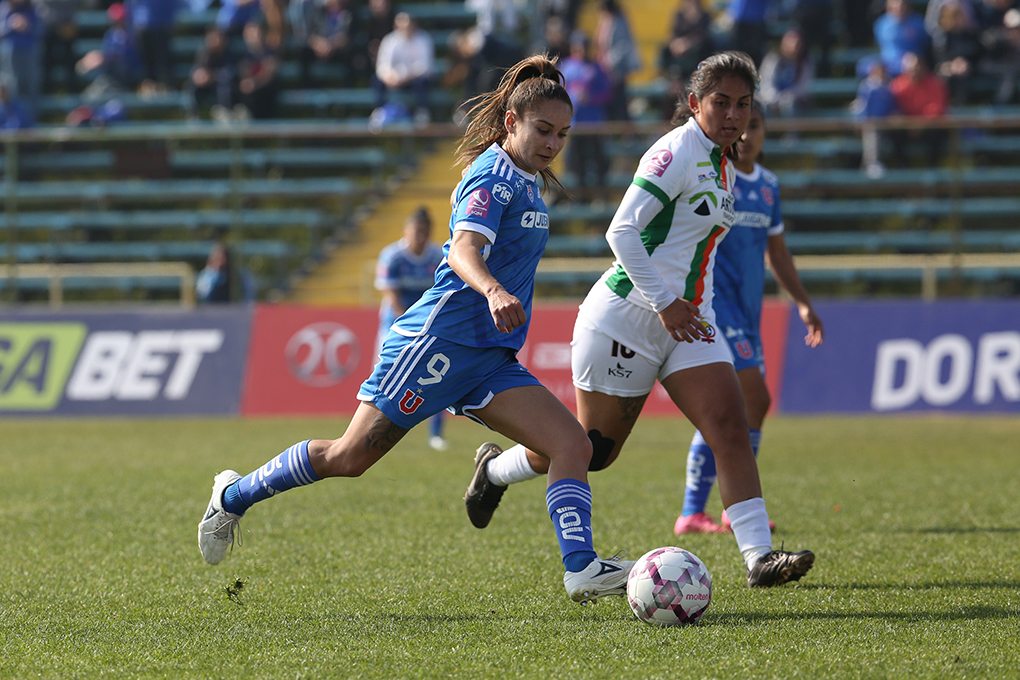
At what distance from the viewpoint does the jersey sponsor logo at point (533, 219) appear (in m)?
4.70

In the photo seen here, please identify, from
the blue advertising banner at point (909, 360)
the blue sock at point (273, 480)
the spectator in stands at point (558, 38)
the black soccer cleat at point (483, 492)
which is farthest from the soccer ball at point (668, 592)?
the spectator in stands at point (558, 38)

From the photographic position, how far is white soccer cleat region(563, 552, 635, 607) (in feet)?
14.6

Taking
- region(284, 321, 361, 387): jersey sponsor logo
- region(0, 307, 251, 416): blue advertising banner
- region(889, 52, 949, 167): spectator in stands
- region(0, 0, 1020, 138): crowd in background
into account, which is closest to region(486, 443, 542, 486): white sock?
region(284, 321, 361, 387): jersey sponsor logo

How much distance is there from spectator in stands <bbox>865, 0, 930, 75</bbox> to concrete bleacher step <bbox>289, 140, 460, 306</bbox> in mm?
6353

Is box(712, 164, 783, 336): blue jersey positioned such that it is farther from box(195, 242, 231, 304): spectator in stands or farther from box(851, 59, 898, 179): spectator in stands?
box(195, 242, 231, 304): spectator in stands

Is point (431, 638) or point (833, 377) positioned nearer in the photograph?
point (431, 638)

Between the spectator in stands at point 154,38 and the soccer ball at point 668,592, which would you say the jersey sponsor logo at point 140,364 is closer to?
the spectator in stands at point 154,38

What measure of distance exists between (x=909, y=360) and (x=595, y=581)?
A: 358 inches

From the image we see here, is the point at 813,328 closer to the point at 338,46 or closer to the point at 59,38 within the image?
the point at 338,46

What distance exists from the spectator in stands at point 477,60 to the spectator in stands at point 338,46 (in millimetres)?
1634

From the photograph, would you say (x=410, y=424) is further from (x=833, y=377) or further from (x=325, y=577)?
(x=833, y=377)

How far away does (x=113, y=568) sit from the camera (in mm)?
5730

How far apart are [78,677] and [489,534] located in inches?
119

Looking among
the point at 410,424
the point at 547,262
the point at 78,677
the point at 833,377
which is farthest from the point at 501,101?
the point at 547,262
